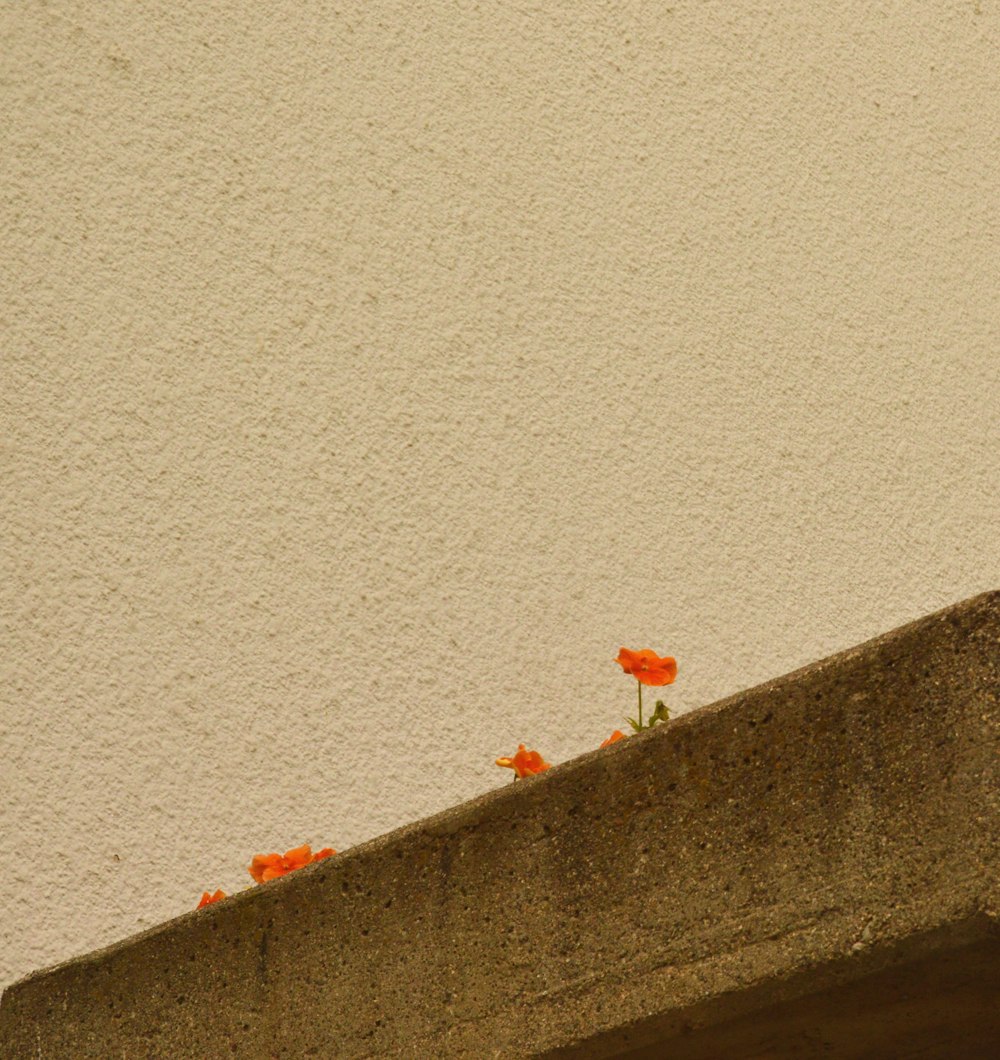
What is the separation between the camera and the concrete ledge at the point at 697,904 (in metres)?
0.85

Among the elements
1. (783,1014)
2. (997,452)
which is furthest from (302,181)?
(783,1014)

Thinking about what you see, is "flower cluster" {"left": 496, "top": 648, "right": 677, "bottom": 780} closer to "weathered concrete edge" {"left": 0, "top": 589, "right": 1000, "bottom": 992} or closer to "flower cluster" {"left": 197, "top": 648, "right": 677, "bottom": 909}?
"flower cluster" {"left": 197, "top": 648, "right": 677, "bottom": 909}

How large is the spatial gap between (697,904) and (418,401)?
1.43 meters

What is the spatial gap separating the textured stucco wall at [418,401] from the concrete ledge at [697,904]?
0.72 meters

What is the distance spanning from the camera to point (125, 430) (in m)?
2.04

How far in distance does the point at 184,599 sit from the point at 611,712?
677 mm

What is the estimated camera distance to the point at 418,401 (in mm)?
2281

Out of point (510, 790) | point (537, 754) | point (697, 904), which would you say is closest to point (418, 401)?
point (537, 754)

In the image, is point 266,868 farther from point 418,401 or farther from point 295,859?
point 418,401

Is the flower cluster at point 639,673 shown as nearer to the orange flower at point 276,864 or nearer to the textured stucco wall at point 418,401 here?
the orange flower at point 276,864

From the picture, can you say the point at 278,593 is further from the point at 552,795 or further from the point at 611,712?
the point at 552,795

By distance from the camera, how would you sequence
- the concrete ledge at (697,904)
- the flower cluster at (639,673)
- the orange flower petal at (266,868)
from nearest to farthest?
1. the concrete ledge at (697,904)
2. the flower cluster at (639,673)
3. the orange flower petal at (266,868)

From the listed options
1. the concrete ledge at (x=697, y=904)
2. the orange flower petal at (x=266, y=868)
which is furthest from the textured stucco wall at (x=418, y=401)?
the concrete ledge at (x=697, y=904)

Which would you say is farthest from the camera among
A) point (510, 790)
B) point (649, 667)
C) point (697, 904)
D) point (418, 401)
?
point (418, 401)
